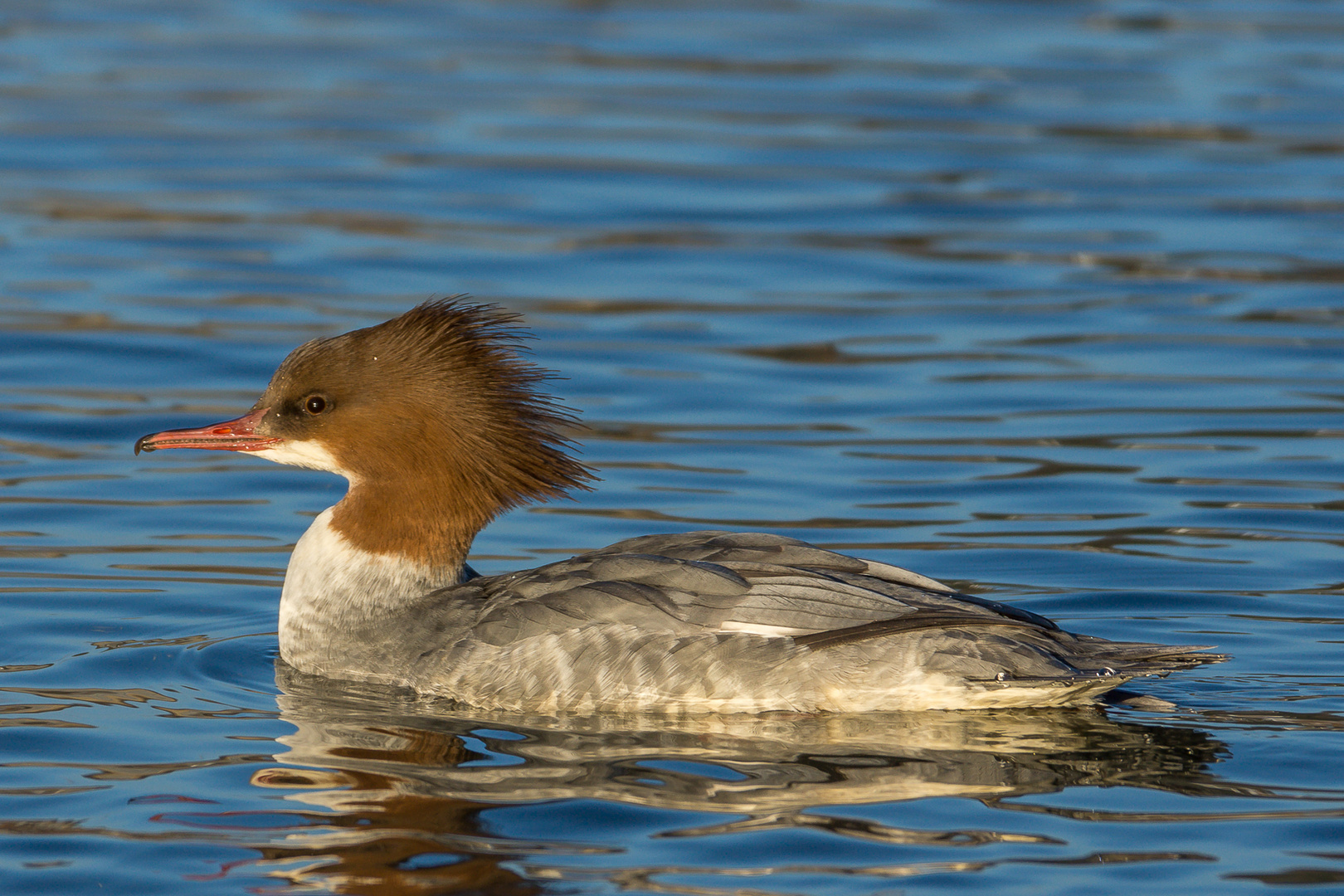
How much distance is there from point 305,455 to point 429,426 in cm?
55

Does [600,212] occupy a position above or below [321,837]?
above

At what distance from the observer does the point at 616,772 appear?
5.97 m

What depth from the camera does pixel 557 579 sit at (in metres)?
6.71

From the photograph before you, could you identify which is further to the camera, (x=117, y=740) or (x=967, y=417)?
(x=967, y=417)

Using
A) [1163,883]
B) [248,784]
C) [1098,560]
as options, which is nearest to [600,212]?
[1098,560]

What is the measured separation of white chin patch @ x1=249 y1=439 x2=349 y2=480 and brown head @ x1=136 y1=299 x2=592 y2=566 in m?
0.05

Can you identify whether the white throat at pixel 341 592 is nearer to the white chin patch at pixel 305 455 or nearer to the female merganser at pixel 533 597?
the female merganser at pixel 533 597

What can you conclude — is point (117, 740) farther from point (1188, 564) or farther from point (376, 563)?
point (1188, 564)

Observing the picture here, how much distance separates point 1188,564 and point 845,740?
2575mm

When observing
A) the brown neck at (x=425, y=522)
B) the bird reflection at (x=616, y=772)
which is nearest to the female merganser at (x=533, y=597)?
the brown neck at (x=425, y=522)

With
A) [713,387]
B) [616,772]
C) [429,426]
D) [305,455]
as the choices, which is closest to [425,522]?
[429,426]

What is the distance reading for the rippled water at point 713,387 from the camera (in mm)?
5598

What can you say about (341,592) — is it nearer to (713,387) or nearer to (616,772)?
(616,772)

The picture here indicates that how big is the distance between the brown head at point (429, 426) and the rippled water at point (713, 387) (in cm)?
69
